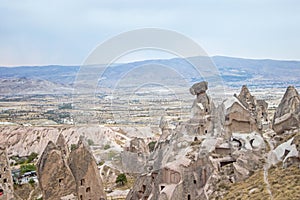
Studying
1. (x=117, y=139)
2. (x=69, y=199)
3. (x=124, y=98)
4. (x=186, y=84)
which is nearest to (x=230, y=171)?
(x=69, y=199)

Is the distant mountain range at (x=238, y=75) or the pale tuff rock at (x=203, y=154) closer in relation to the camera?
the pale tuff rock at (x=203, y=154)

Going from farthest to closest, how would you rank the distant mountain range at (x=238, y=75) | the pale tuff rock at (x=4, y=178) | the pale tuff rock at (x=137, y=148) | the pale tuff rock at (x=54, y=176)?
the distant mountain range at (x=238, y=75), the pale tuff rock at (x=137, y=148), the pale tuff rock at (x=4, y=178), the pale tuff rock at (x=54, y=176)

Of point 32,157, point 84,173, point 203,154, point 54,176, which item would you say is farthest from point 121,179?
point 32,157

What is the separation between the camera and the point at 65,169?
54.5ft

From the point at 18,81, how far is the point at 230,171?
175215 mm

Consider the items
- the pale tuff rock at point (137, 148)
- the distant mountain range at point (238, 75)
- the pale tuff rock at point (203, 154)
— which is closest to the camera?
the pale tuff rock at point (203, 154)

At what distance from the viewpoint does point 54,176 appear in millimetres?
16406

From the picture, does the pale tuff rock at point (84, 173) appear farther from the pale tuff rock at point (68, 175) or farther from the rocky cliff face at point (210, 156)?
the rocky cliff face at point (210, 156)

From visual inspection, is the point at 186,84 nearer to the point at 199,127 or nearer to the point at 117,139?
the point at 199,127

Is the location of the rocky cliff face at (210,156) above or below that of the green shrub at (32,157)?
above

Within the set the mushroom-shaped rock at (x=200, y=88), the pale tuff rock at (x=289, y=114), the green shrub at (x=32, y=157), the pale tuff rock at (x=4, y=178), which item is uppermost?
the mushroom-shaped rock at (x=200, y=88)

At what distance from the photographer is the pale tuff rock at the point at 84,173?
56.6ft

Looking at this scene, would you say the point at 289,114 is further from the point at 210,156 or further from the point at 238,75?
the point at 238,75

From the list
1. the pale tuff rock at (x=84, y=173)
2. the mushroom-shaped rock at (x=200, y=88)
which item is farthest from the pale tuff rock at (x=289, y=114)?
the pale tuff rock at (x=84, y=173)
